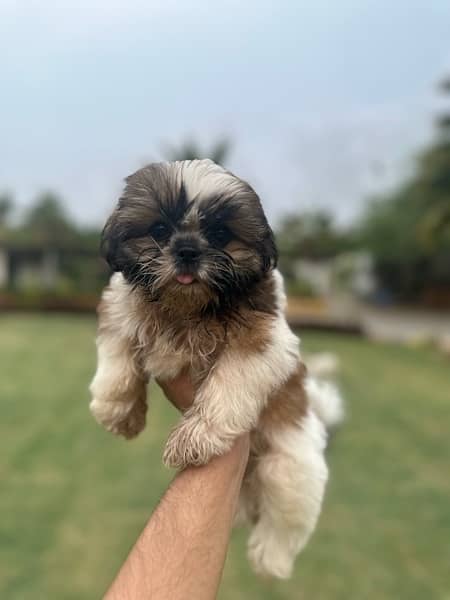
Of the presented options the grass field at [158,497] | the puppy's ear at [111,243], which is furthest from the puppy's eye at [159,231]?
the grass field at [158,497]

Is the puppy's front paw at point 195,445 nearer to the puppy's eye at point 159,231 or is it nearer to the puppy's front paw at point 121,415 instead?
the puppy's front paw at point 121,415

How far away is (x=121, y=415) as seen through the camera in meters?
2.15

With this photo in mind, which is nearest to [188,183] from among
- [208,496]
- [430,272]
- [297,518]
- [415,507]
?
[208,496]

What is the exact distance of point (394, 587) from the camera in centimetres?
550

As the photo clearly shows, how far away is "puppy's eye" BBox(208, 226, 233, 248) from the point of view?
5.83 ft

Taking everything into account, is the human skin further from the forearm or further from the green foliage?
the green foliage

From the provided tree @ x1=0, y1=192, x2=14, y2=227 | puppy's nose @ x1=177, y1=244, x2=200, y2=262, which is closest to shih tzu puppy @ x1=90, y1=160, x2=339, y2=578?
puppy's nose @ x1=177, y1=244, x2=200, y2=262

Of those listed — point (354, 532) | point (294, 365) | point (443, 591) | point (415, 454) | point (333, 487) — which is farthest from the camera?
point (415, 454)

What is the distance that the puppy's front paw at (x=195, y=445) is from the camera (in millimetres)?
1887

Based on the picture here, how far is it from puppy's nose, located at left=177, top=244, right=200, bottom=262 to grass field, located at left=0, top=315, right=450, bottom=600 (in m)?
4.48

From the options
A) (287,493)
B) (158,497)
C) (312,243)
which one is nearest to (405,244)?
(312,243)

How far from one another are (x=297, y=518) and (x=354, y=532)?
4.58 meters

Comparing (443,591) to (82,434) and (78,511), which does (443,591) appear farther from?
(82,434)

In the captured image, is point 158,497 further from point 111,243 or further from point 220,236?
point 220,236
